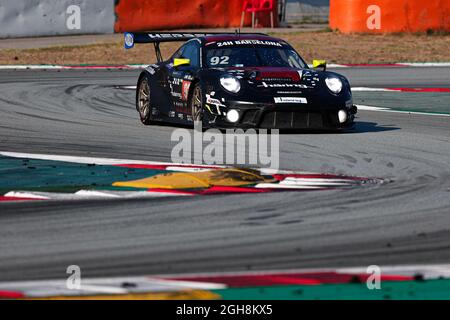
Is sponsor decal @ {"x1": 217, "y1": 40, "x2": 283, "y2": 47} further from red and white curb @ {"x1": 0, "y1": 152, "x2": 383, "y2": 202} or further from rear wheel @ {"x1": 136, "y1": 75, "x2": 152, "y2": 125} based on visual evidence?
red and white curb @ {"x1": 0, "y1": 152, "x2": 383, "y2": 202}

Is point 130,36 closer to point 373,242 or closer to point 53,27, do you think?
→ point 373,242

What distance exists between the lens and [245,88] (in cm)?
1309

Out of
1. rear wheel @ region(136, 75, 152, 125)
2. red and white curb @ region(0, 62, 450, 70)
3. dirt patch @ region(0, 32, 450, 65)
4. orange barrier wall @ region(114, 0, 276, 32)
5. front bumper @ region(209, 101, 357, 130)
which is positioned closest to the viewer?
front bumper @ region(209, 101, 357, 130)

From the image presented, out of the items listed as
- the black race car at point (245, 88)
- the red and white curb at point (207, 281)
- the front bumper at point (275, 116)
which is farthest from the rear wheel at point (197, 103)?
the red and white curb at point (207, 281)

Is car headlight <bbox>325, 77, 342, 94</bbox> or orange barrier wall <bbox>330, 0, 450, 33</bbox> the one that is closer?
car headlight <bbox>325, 77, 342, 94</bbox>

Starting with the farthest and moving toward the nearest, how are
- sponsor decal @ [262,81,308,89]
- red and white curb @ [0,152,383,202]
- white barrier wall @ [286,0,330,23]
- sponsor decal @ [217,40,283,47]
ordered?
1. white barrier wall @ [286,0,330,23]
2. sponsor decal @ [217,40,283,47]
3. sponsor decal @ [262,81,308,89]
4. red and white curb @ [0,152,383,202]

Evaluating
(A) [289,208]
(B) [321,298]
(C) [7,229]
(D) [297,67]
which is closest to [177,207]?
(A) [289,208]

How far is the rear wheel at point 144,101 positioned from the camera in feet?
48.0

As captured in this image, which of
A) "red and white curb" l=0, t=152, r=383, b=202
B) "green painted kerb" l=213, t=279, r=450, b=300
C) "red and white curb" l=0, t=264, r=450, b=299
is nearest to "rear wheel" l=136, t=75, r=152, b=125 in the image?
"red and white curb" l=0, t=152, r=383, b=202

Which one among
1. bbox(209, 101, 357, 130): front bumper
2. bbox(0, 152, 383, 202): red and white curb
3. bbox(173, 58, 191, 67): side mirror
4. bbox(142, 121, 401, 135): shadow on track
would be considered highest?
bbox(173, 58, 191, 67): side mirror

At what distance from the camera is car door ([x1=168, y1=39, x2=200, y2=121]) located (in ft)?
45.1

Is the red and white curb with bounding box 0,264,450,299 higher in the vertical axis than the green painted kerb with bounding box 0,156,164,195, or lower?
lower

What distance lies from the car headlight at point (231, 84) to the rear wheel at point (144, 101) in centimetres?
172

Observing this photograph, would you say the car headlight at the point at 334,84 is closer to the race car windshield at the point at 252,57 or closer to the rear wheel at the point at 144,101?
the race car windshield at the point at 252,57
